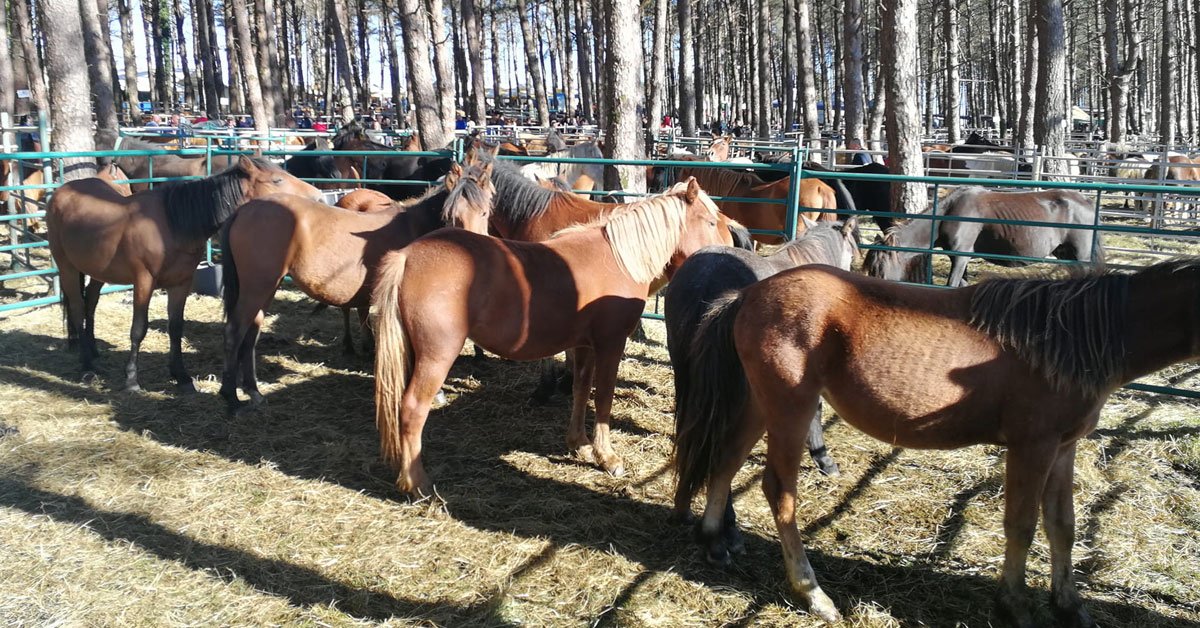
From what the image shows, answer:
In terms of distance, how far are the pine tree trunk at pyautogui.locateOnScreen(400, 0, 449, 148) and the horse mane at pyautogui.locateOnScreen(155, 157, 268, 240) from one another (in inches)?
242

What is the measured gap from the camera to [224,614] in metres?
3.19

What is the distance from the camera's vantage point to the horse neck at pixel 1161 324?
9.49 feet

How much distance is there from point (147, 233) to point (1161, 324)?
6.51 meters

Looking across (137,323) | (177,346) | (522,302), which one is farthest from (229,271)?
(522,302)

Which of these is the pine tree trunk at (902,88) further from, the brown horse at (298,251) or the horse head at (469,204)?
the brown horse at (298,251)

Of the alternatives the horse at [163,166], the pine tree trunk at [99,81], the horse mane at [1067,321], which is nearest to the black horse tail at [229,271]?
the horse mane at [1067,321]

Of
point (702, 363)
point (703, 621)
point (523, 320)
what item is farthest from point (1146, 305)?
point (523, 320)

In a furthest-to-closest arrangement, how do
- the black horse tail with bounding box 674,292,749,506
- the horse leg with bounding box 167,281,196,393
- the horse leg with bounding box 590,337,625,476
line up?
1. the horse leg with bounding box 167,281,196,393
2. the horse leg with bounding box 590,337,625,476
3. the black horse tail with bounding box 674,292,749,506

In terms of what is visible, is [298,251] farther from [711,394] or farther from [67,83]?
[67,83]

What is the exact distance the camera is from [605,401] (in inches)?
185

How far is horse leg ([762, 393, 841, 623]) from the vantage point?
321 cm

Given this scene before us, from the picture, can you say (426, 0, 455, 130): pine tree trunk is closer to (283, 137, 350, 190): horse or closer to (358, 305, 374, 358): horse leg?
(283, 137, 350, 190): horse

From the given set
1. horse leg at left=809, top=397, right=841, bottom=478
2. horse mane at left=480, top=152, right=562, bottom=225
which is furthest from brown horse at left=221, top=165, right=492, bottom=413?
horse leg at left=809, top=397, right=841, bottom=478

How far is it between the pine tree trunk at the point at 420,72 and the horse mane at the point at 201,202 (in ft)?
20.2
